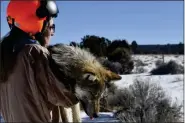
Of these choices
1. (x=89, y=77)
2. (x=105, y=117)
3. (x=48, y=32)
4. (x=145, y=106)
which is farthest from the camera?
(x=105, y=117)

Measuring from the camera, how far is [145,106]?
1063 centimetres

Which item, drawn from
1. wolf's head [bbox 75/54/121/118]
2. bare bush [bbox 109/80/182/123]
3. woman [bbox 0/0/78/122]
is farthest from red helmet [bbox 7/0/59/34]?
bare bush [bbox 109/80/182/123]

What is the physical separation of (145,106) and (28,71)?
9095 mm

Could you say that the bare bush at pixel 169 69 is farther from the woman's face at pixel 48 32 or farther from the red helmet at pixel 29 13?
the red helmet at pixel 29 13

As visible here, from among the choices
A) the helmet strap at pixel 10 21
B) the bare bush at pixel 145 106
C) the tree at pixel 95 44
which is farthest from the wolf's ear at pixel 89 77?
the bare bush at pixel 145 106

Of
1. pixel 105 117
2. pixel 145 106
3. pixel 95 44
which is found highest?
pixel 95 44

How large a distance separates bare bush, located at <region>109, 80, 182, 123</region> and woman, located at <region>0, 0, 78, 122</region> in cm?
813

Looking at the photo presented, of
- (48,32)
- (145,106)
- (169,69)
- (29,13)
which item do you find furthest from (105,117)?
(169,69)

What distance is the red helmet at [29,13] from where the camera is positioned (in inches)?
70.4

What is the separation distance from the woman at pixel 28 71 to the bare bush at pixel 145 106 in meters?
8.13

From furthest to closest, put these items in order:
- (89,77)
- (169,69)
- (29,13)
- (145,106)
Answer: (169,69), (145,106), (29,13), (89,77)

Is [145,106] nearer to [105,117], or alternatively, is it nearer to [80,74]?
[105,117]

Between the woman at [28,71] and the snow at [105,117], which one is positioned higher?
the woman at [28,71]

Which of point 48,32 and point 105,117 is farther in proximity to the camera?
point 105,117
